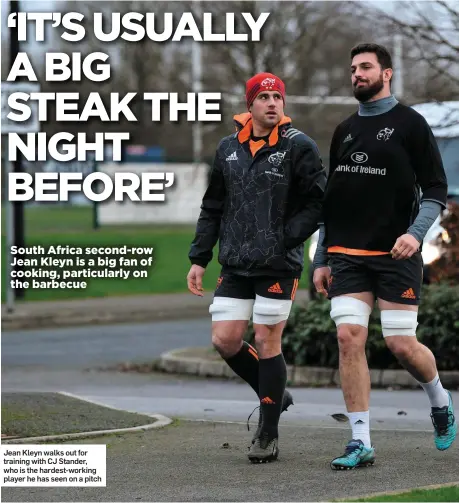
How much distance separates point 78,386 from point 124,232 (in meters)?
29.3

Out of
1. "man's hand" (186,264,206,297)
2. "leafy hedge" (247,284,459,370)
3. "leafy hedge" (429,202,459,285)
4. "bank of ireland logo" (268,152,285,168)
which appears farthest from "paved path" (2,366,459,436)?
"leafy hedge" (429,202,459,285)

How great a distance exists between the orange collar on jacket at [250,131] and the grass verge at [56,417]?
2.07 m

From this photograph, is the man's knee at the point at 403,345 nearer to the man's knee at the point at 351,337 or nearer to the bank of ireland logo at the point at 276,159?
the man's knee at the point at 351,337

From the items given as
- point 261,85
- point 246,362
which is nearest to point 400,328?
point 246,362

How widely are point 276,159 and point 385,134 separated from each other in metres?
0.59

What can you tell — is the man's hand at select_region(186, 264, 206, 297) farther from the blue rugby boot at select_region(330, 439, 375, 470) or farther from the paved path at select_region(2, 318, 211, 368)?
the paved path at select_region(2, 318, 211, 368)

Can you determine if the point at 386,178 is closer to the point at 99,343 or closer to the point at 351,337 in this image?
the point at 351,337

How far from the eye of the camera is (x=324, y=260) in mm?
7125

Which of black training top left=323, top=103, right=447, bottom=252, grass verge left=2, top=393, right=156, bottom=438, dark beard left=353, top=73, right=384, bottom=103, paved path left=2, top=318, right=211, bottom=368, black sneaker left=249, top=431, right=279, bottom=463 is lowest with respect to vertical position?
paved path left=2, top=318, right=211, bottom=368

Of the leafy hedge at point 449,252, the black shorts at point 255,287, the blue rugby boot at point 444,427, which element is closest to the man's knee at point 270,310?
the black shorts at point 255,287

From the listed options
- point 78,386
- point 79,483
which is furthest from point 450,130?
point 79,483

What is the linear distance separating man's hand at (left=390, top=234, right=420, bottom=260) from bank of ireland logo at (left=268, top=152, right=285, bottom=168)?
804 millimetres

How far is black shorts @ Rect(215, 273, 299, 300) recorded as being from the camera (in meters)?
7.04

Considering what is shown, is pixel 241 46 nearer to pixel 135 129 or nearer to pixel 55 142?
pixel 55 142
